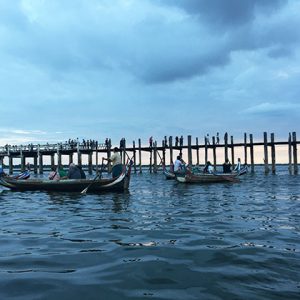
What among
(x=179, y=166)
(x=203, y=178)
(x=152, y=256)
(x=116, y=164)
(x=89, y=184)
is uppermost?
(x=116, y=164)

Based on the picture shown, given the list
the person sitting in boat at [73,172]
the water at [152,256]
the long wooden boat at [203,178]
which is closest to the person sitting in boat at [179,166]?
the long wooden boat at [203,178]

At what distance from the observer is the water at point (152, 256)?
14.2 ft

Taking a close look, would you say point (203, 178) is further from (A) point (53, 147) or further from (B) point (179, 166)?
(A) point (53, 147)

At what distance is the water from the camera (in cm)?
434

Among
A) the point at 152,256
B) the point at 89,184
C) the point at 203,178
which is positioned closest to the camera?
the point at 152,256

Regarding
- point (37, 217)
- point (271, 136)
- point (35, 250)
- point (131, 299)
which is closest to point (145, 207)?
point (37, 217)

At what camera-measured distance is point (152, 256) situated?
5.85 meters

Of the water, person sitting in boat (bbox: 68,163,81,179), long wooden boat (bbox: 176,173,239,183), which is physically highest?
person sitting in boat (bbox: 68,163,81,179)

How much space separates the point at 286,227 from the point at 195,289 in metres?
4.59

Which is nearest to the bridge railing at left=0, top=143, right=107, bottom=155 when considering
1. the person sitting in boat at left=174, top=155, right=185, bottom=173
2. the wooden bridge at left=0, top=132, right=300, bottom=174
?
the wooden bridge at left=0, top=132, right=300, bottom=174

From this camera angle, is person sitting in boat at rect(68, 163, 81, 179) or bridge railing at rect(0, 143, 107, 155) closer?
person sitting in boat at rect(68, 163, 81, 179)

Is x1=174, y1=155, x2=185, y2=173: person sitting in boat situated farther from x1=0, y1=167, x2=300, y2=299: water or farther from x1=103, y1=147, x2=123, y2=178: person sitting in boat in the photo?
x1=0, y1=167, x2=300, y2=299: water

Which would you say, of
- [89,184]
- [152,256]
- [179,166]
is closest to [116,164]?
[89,184]

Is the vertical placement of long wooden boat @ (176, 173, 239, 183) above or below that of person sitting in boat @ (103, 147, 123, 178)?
below
